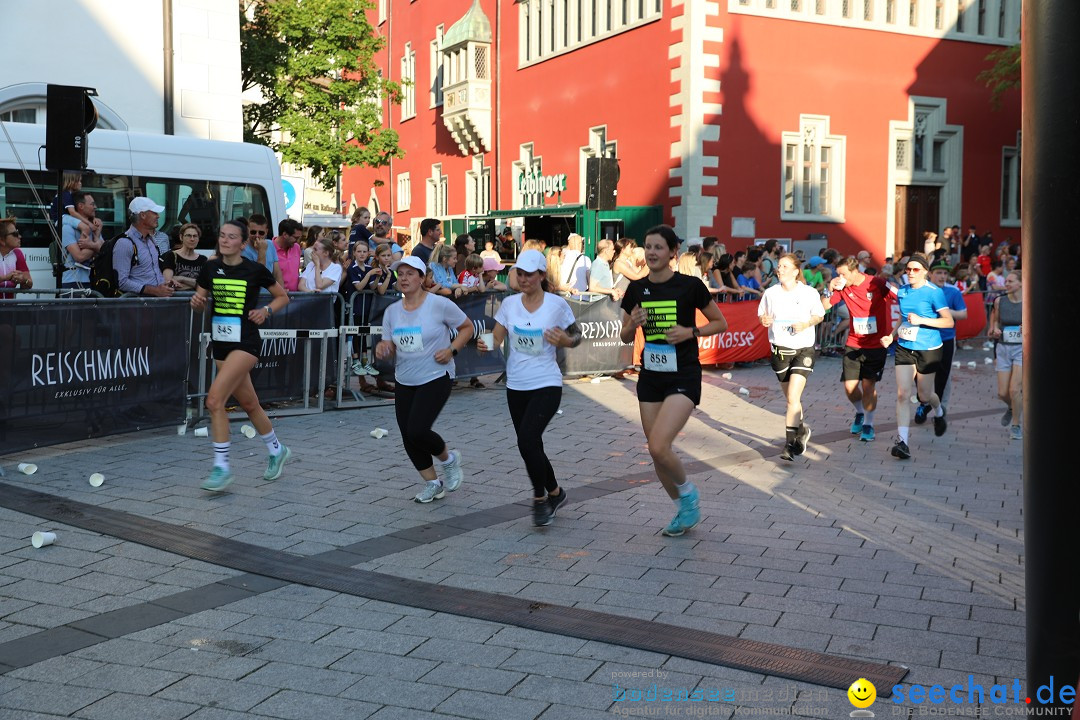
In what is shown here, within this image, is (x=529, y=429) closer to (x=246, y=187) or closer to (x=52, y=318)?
(x=52, y=318)

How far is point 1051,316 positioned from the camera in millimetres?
2498

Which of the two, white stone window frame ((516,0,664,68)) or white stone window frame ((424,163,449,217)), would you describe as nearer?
white stone window frame ((516,0,664,68))

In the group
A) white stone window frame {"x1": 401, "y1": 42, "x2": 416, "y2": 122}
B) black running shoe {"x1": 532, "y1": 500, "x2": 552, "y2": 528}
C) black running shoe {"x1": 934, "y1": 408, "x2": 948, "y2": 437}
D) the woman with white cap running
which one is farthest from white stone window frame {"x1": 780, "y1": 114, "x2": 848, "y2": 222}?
black running shoe {"x1": 532, "y1": 500, "x2": 552, "y2": 528}

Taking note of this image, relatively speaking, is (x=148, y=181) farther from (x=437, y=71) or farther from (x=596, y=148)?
(x=437, y=71)

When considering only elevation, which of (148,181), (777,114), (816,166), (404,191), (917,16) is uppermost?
(917,16)

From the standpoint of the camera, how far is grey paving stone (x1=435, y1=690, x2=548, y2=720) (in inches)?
166

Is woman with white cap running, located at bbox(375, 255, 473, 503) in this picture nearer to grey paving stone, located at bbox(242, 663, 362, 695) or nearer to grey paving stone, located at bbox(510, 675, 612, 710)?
grey paving stone, located at bbox(242, 663, 362, 695)

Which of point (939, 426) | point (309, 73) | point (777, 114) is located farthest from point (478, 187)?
point (939, 426)

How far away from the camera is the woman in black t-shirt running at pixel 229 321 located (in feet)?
26.8

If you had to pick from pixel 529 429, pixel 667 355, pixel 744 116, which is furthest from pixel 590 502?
pixel 744 116

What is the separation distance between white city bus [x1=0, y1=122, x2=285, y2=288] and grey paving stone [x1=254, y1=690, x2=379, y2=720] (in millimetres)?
10289

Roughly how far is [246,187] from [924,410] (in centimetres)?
994

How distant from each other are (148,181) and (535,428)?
9939mm

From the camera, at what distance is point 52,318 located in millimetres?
9125
